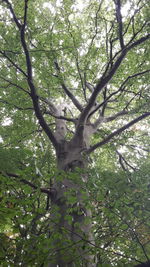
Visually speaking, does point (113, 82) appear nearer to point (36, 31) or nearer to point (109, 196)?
point (36, 31)

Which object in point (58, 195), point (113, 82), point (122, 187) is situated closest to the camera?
point (122, 187)

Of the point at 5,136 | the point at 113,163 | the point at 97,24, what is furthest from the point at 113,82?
the point at 5,136

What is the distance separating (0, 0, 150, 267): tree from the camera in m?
2.60

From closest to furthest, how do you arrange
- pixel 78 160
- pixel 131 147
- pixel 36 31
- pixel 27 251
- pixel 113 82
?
pixel 27 251 < pixel 78 160 < pixel 36 31 < pixel 113 82 < pixel 131 147

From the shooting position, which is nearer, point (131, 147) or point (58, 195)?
point (58, 195)

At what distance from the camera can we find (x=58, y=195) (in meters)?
4.47

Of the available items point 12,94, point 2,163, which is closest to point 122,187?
point 2,163

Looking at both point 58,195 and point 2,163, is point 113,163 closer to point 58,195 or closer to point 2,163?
point 58,195

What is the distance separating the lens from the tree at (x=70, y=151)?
8.54ft

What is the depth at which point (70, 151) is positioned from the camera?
5680 millimetres

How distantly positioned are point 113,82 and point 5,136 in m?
4.35

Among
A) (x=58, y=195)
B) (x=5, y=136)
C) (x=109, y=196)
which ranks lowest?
(x=109, y=196)

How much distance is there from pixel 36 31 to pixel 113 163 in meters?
5.77

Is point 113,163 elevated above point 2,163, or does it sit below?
above
